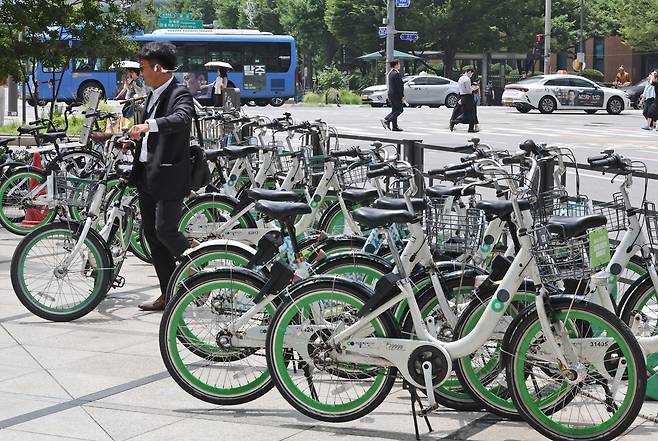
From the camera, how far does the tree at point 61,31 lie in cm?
2064

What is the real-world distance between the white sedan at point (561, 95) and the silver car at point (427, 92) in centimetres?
774

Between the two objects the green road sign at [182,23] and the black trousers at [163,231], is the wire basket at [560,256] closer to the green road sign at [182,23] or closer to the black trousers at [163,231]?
the black trousers at [163,231]

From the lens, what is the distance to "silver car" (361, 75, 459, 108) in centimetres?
5234

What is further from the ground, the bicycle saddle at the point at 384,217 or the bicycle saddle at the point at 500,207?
the bicycle saddle at the point at 500,207

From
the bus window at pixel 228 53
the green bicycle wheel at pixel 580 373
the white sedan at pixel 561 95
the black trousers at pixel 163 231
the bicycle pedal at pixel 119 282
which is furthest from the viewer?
the bus window at pixel 228 53

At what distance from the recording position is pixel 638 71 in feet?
259

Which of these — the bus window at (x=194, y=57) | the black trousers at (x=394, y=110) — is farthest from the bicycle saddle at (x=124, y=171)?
the bus window at (x=194, y=57)

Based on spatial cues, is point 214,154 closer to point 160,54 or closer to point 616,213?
point 160,54

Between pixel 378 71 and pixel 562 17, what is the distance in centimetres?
1170

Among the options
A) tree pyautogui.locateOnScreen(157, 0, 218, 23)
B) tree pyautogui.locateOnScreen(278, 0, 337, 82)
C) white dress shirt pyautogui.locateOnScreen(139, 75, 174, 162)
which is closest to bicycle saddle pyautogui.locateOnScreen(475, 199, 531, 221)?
white dress shirt pyautogui.locateOnScreen(139, 75, 174, 162)

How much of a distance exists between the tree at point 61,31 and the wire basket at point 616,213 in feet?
51.1

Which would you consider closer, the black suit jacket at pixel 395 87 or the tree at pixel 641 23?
the black suit jacket at pixel 395 87

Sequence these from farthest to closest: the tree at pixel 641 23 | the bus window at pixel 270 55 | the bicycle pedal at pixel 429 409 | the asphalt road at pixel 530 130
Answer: the tree at pixel 641 23
the bus window at pixel 270 55
the asphalt road at pixel 530 130
the bicycle pedal at pixel 429 409

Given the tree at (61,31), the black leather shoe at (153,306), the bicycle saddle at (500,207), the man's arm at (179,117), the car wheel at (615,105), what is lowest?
the black leather shoe at (153,306)
